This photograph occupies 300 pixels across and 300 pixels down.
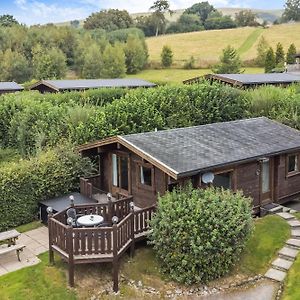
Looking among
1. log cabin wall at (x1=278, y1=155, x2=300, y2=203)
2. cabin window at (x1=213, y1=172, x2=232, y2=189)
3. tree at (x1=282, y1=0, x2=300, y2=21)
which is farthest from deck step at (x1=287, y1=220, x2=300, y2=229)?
tree at (x1=282, y1=0, x2=300, y2=21)

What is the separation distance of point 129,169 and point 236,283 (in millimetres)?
5773

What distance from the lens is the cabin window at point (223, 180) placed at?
16016 mm

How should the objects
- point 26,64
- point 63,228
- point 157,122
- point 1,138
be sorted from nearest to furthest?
1. point 63,228
2. point 157,122
3. point 1,138
4. point 26,64

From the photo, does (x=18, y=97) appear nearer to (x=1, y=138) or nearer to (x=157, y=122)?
(x=1, y=138)

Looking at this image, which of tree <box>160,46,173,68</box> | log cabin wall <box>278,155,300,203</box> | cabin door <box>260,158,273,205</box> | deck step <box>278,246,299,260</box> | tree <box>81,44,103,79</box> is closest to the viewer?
deck step <box>278,246,299,260</box>

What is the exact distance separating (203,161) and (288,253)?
157 inches

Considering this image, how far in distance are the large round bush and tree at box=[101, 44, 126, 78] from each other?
Result: 64.1 metres

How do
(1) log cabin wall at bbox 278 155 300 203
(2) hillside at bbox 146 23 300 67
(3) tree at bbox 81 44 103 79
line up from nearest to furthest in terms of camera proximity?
(1) log cabin wall at bbox 278 155 300 203 < (3) tree at bbox 81 44 103 79 < (2) hillside at bbox 146 23 300 67

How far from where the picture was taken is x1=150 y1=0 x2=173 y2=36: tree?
126m

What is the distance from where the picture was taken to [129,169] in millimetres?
16469

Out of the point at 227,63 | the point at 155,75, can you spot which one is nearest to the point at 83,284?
the point at 227,63

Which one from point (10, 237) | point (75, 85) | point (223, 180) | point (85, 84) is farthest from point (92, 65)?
point (10, 237)

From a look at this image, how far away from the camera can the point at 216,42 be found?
9788 cm

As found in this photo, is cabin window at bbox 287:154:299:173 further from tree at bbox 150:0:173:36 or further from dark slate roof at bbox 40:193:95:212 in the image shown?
tree at bbox 150:0:173:36
